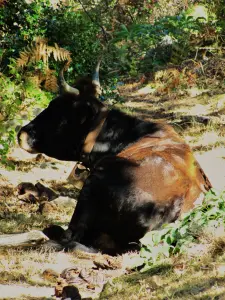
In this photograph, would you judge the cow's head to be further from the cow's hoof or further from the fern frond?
the cow's hoof

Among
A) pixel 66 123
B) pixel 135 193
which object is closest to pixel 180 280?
pixel 135 193

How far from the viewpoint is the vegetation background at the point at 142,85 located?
5.32 meters

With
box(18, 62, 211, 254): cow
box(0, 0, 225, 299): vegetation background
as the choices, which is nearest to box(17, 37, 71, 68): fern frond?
box(0, 0, 225, 299): vegetation background

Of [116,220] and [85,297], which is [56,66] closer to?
[116,220]

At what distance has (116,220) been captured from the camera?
7.05 meters

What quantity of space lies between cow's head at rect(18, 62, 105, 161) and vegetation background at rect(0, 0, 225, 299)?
0.29 meters

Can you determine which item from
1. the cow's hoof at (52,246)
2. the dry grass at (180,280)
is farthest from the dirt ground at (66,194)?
the dry grass at (180,280)

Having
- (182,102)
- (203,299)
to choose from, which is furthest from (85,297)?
(182,102)

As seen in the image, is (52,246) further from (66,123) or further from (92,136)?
(66,123)

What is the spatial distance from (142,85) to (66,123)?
33.7ft

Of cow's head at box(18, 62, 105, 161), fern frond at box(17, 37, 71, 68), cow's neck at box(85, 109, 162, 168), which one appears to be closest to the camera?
cow's neck at box(85, 109, 162, 168)

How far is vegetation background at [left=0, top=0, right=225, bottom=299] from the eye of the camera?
532cm

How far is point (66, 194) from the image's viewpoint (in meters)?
10.3

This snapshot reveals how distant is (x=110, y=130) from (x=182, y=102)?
26.8 ft
